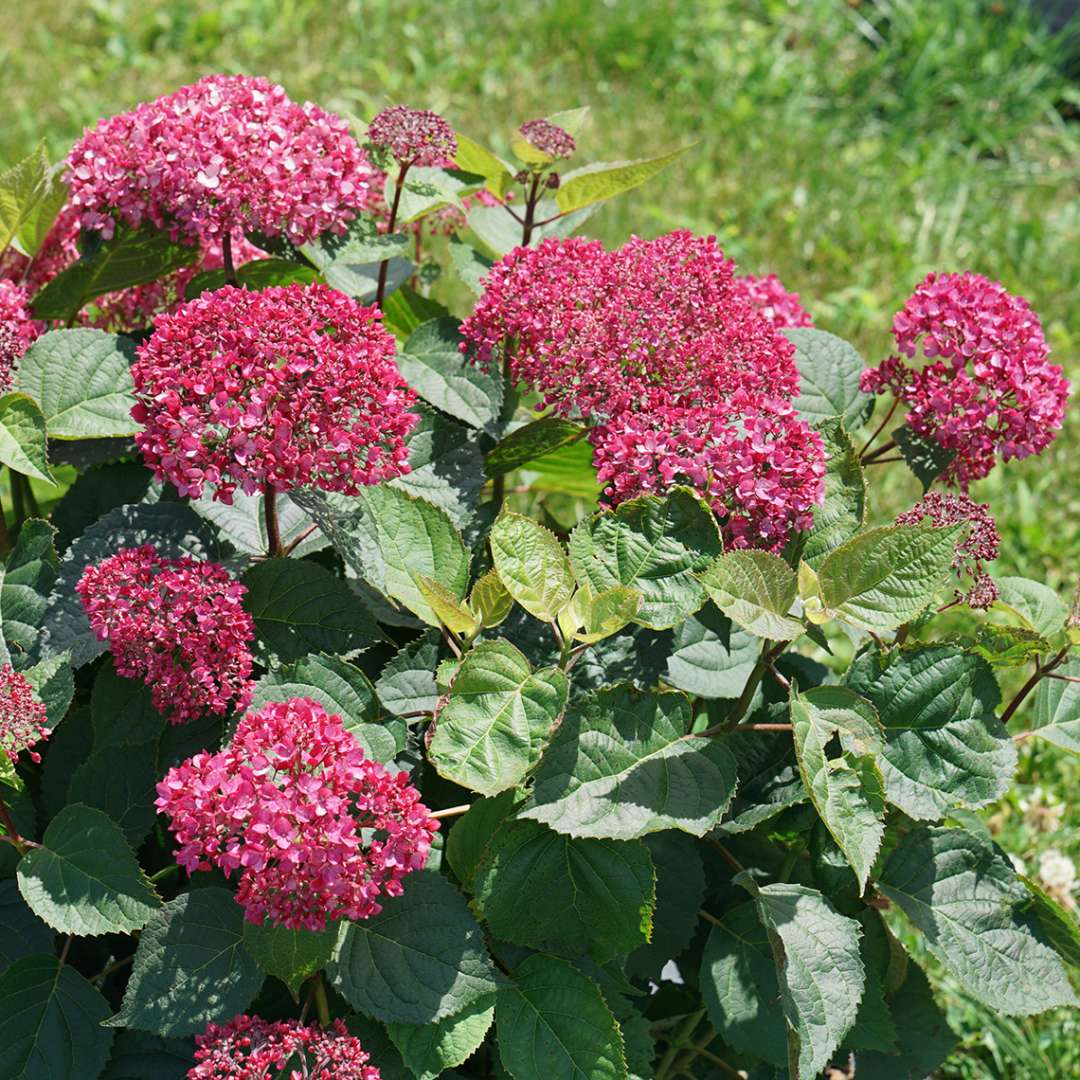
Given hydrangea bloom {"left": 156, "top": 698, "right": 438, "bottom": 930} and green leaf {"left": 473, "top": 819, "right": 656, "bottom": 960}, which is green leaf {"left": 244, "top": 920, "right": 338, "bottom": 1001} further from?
green leaf {"left": 473, "top": 819, "right": 656, "bottom": 960}

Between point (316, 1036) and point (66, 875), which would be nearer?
point (316, 1036)

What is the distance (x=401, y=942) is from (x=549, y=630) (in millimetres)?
438

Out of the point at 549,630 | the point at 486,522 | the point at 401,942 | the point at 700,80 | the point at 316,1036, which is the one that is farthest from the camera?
the point at 700,80

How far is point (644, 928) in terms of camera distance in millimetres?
1616

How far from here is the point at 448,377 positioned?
1.98 meters

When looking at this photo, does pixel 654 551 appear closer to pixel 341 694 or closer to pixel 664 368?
pixel 664 368

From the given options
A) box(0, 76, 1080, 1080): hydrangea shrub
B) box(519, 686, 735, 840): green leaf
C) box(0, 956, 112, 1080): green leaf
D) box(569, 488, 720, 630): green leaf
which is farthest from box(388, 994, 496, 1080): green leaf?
box(569, 488, 720, 630): green leaf

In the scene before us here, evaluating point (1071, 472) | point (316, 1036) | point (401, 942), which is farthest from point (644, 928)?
point (1071, 472)

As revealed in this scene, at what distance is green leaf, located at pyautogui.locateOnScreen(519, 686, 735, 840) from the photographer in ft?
5.04

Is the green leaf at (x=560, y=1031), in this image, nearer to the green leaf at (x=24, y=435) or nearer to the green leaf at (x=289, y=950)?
the green leaf at (x=289, y=950)

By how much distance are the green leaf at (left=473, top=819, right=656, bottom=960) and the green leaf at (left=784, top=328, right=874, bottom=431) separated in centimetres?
→ 72

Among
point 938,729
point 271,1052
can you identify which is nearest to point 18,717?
point 271,1052

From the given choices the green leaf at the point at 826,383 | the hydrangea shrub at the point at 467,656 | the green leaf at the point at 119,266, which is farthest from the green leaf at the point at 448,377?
the green leaf at the point at 826,383

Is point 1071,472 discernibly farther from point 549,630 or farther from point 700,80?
point 549,630
